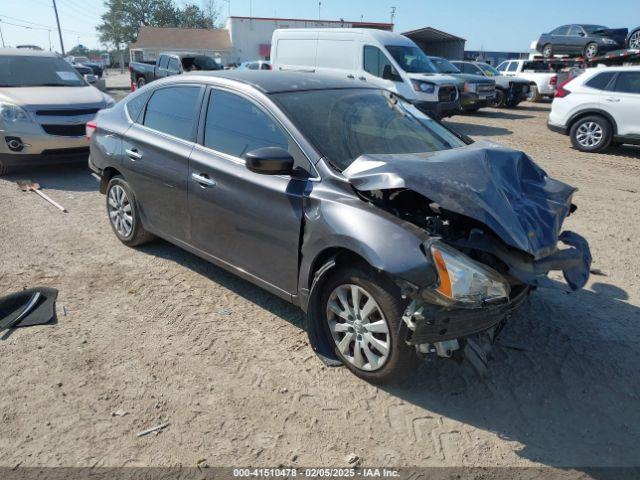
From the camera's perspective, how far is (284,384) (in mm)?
3127

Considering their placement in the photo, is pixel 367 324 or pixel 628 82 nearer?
pixel 367 324

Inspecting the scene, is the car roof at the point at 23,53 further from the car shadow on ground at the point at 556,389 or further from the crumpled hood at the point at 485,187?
the car shadow on ground at the point at 556,389

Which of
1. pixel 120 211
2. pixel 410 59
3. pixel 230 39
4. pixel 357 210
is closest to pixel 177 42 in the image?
pixel 230 39

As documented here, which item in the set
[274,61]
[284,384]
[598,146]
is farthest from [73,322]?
[274,61]

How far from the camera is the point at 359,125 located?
12.2 ft

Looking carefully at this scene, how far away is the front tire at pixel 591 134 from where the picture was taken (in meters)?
10.6

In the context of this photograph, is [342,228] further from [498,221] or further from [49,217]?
[49,217]

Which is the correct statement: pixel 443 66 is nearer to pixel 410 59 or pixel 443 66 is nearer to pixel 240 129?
pixel 410 59

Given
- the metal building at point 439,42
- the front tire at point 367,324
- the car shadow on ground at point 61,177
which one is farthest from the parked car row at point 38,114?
the metal building at point 439,42

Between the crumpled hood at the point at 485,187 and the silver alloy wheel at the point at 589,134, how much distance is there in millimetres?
8700

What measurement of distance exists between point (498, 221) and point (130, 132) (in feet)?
11.4

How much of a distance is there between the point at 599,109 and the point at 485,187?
→ 30.7 ft

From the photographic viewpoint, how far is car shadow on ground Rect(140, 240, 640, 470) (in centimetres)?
275

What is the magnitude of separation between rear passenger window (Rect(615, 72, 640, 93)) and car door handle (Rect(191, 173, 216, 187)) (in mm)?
9829
